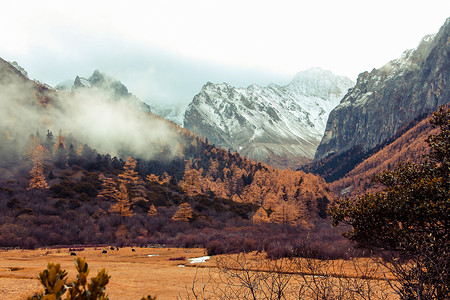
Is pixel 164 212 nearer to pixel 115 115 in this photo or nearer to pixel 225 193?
pixel 225 193

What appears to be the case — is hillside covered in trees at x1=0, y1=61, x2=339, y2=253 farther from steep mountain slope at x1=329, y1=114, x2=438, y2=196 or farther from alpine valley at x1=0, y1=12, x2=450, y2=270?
steep mountain slope at x1=329, y1=114, x2=438, y2=196

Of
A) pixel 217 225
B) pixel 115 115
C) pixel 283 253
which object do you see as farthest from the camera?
pixel 115 115

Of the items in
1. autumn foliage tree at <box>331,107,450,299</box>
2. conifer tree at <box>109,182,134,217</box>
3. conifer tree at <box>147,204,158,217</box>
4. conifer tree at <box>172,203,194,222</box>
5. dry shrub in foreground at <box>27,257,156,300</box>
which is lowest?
conifer tree at <box>172,203,194,222</box>

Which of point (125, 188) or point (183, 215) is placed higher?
point (125, 188)

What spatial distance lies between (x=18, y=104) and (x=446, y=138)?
14040 centimetres

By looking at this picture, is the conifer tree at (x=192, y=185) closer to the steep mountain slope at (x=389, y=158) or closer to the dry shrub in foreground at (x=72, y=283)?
the steep mountain slope at (x=389, y=158)

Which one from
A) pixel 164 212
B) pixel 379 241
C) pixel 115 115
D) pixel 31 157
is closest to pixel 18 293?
pixel 379 241

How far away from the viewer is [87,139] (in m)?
127

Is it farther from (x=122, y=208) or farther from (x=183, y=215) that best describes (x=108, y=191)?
(x=183, y=215)

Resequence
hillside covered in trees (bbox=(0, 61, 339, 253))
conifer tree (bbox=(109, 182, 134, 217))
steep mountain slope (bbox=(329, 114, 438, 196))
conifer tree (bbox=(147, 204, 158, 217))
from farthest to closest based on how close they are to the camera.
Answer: steep mountain slope (bbox=(329, 114, 438, 196)) < conifer tree (bbox=(147, 204, 158, 217)) < conifer tree (bbox=(109, 182, 134, 217)) < hillside covered in trees (bbox=(0, 61, 339, 253))

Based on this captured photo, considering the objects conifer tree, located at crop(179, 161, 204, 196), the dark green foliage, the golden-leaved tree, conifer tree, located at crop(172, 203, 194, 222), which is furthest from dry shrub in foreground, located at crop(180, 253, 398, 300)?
conifer tree, located at crop(179, 161, 204, 196)

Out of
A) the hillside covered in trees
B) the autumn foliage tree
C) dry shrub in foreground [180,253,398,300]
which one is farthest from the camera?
the hillside covered in trees

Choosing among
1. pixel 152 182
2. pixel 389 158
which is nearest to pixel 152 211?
pixel 152 182

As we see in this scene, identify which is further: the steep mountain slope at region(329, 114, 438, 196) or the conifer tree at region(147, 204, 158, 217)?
the steep mountain slope at region(329, 114, 438, 196)
